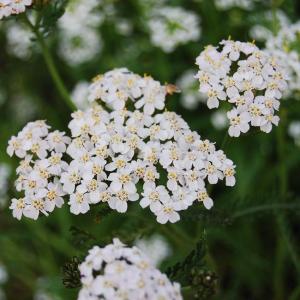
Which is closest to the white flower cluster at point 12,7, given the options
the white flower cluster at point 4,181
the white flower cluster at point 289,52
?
the white flower cluster at point 289,52

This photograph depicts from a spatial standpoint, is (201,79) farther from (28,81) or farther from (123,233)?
(28,81)

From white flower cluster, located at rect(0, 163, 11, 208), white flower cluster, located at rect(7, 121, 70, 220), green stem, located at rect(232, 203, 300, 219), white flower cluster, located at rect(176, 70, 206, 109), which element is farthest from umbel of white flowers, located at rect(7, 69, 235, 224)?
white flower cluster, located at rect(176, 70, 206, 109)

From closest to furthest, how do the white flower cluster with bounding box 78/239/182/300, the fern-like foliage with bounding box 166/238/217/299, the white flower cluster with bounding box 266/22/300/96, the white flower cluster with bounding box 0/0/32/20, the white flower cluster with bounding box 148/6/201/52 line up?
the white flower cluster with bounding box 78/239/182/300 < the fern-like foliage with bounding box 166/238/217/299 < the white flower cluster with bounding box 0/0/32/20 < the white flower cluster with bounding box 266/22/300/96 < the white flower cluster with bounding box 148/6/201/52

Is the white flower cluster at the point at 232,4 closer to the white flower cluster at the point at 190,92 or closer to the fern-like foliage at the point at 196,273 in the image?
the white flower cluster at the point at 190,92

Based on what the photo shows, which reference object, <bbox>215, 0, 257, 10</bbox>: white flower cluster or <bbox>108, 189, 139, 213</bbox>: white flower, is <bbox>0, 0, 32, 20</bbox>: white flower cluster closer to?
<bbox>108, 189, 139, 213</bbox>: white flower

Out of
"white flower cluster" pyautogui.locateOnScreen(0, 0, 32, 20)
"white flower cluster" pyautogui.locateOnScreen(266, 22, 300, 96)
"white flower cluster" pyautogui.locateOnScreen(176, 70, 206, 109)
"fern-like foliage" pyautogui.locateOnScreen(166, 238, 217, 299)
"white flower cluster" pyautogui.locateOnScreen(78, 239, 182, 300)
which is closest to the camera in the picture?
"white flower cluster" pyautogui.locateOnScreen(78, 239, 182, 300)

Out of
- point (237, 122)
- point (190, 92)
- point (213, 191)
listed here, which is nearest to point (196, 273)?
point (237, 122)

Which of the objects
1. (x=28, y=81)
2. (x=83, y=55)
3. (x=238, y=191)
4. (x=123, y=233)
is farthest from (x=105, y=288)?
(x=28, y=81)
